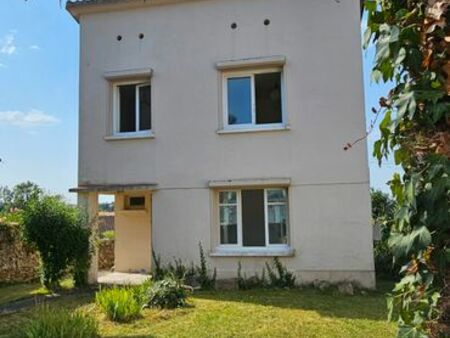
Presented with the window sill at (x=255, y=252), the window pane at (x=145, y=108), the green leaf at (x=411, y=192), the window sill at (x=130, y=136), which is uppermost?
the window pane at (x=145, y=108)

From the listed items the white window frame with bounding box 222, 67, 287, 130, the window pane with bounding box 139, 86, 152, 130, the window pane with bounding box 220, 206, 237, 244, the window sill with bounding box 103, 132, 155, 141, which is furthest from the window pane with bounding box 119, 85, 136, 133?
the window pane with bounding box 220, 206, 237, 244

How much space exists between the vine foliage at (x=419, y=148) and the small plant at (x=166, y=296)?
25.3 ft

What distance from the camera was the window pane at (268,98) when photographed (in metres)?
13.6

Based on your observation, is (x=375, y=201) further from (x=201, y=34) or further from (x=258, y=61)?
(x=201, y=34)

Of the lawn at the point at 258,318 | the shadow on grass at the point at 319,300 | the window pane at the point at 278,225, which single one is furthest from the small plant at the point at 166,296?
the window pane at the point at 278,225

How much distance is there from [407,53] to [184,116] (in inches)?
453

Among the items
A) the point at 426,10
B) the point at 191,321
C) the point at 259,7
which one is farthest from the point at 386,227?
the point at 259,7

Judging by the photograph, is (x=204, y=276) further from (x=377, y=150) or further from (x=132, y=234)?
(x=377, y=150)

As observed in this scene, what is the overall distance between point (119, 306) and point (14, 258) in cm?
793

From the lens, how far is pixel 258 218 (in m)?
13.4

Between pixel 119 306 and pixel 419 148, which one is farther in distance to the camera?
pixel 119 306

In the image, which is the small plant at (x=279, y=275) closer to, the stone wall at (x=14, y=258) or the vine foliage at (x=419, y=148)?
the stone wall at (x=14, y=258)

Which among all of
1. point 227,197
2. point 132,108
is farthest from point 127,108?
point 227,197

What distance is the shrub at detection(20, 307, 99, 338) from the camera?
6.80m
